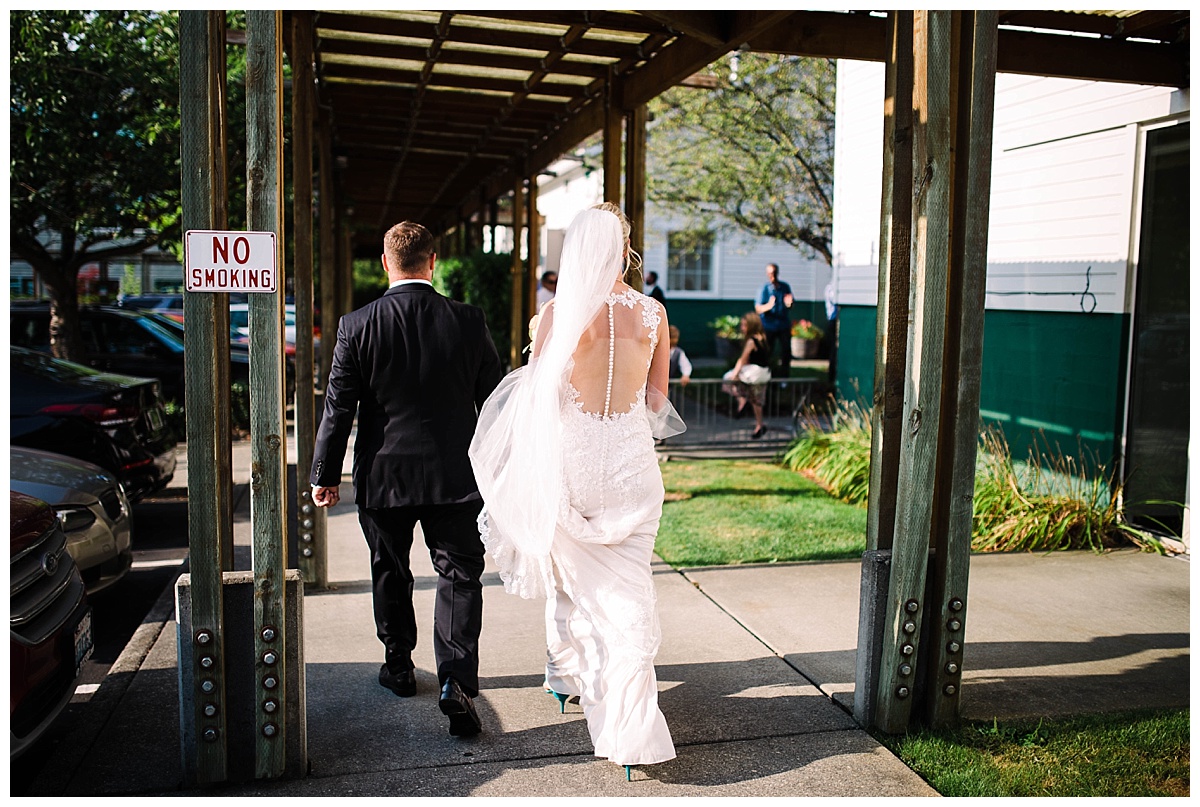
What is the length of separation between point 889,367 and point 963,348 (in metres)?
0.31

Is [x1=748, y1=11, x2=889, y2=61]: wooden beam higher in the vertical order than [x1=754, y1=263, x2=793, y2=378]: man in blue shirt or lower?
higher

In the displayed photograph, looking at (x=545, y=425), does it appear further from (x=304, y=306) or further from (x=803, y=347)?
(x=803, y=347)

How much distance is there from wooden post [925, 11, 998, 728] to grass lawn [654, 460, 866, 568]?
255cm

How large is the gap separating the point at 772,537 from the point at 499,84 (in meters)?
4.18

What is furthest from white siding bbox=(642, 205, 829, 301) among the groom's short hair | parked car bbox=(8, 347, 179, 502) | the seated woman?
the groom's short hair

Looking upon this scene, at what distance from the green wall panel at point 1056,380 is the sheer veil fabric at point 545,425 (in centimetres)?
488

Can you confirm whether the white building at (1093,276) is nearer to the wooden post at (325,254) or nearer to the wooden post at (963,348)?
the wooden post at (963,348)

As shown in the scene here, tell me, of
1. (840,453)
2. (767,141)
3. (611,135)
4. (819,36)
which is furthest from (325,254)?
(767,141)

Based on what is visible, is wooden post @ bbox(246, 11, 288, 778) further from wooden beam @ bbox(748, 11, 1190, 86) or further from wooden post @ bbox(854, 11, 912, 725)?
wooden beam @ bbox(748, 11, 1190, 86)

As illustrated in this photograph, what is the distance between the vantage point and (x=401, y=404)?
3936 millimetres

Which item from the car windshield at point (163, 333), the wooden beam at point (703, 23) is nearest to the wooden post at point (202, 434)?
the wooden beam at point (703, 23)

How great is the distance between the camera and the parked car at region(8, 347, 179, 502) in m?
6.97

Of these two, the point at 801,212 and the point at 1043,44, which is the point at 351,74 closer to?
the point at 1043,44

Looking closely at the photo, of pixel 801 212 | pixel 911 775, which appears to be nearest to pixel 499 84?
pixel 911 775
